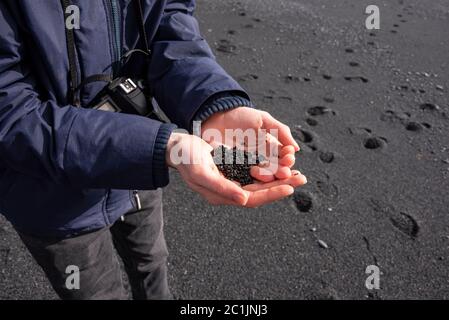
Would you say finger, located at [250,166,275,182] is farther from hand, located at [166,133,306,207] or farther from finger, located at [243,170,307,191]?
hand, located at [166,133,306,207]

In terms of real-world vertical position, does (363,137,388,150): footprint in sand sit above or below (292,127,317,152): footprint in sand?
below

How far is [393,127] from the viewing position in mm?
2803

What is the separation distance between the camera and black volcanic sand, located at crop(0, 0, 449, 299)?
6.21 ft

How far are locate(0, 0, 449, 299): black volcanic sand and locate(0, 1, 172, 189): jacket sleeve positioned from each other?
1.07 m

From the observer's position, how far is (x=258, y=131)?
119cm

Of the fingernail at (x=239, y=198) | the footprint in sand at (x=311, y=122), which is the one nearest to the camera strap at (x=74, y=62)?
the fingernail at (x=239, y=198)

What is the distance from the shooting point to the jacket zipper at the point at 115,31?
107cm

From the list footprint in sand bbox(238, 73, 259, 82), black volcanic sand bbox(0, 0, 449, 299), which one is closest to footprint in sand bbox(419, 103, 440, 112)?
black volcanic sand bbox(0, 0, 449, 299)

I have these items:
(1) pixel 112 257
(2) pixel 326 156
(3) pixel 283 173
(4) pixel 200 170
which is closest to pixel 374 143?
(2) pixel 326 156

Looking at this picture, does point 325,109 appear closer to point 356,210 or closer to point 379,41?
point 356,210

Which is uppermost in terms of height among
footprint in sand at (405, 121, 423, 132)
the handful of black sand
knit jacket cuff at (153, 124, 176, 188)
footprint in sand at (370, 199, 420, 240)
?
knit jacket cuff at (153, 124, 176, 188)

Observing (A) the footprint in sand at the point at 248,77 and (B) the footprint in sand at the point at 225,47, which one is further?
(B) the footprint in sand at the point at 225,47

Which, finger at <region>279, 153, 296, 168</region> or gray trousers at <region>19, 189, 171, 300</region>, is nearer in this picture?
finger at <region>279, 153, 296, 168</region>

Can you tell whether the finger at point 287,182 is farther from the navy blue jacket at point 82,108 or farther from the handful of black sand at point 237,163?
the navy blue jacket at point 82,108
